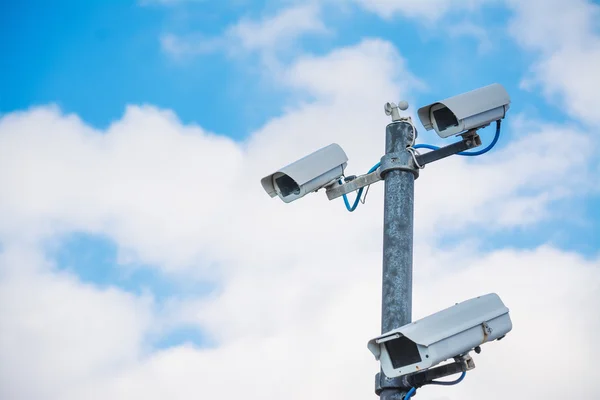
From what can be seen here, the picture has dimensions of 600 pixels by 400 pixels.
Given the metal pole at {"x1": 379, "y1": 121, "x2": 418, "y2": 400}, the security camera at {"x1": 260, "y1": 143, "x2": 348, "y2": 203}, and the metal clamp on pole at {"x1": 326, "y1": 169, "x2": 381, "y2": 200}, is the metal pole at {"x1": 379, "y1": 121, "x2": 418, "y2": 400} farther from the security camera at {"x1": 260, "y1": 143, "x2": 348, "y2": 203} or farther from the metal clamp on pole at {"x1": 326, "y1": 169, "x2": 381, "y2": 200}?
the security camera at {"x1": 260, "y1": 143, "x2": 348, "y2": 203}

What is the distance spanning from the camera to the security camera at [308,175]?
6.09 m

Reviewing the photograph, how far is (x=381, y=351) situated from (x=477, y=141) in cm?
159

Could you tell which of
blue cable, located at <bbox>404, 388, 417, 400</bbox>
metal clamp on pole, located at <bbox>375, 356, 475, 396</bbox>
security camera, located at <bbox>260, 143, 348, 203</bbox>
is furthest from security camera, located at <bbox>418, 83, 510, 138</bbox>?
blue cable, located at <bbox>404, 388, 417, 400</bbox>

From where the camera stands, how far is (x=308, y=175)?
20.0 ft

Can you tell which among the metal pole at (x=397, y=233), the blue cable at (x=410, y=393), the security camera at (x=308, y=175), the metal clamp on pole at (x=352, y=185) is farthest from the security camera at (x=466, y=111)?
the blue cable at (x=410, y=393)

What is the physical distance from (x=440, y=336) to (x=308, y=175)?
5.55 feet

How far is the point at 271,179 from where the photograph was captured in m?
6.31

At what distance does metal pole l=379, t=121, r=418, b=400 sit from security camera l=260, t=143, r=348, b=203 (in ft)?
1.79

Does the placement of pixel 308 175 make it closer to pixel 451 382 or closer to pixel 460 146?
pixel 460 146

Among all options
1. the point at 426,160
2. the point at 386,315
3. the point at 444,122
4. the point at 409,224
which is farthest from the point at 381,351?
the point at 444,122

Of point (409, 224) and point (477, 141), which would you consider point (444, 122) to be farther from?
point (409, 224)

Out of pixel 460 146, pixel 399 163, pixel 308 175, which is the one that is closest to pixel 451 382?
Result: pixel 399 163

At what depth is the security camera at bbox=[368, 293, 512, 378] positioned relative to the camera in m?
4.82

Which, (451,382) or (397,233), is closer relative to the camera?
(451,382)
